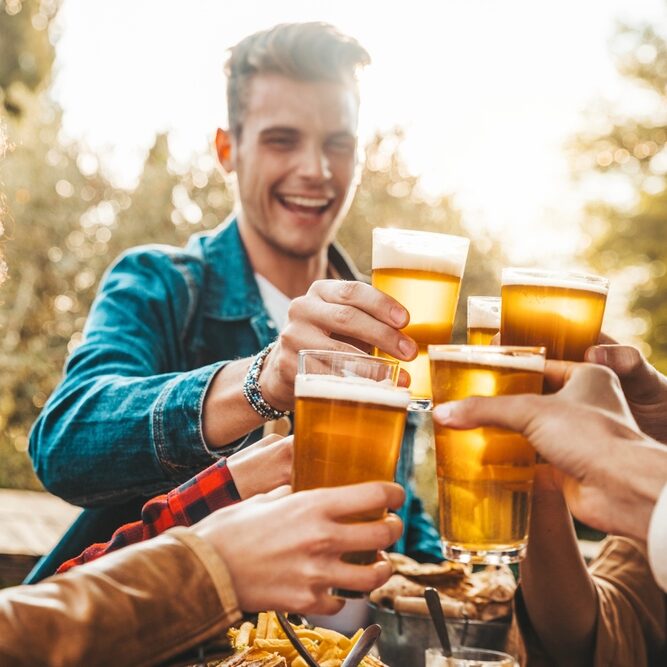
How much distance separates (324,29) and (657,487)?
114 inches

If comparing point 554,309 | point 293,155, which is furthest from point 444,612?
point 293,155

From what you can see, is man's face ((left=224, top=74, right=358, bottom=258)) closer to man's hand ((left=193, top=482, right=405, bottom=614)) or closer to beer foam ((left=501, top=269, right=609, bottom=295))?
beer foam ((left=501, top=269, right=609, bottom=295))

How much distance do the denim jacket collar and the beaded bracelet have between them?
4.23 ft

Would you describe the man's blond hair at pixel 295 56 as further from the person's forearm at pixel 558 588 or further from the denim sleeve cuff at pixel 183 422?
the person's forearm at pixel 558 588

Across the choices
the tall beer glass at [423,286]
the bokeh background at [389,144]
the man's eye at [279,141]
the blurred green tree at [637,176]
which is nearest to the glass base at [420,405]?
the tall beer glass at [423,286]

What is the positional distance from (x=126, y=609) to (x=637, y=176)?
21.2 meters

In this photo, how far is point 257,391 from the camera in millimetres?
2297

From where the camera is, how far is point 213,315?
359 cm

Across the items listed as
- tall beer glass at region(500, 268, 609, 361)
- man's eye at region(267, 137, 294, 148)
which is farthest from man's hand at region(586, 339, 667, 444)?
man's eye at region(267, 137, 294, 148)

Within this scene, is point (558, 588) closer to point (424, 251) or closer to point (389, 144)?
point (424, 251)

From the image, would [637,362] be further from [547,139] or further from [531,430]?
[547,139]

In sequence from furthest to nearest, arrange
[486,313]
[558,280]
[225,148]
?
[225,148], [486,313], [558,280]

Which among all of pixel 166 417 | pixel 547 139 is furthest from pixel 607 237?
pixel 166 417

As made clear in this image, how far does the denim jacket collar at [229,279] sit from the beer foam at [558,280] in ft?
6.68
